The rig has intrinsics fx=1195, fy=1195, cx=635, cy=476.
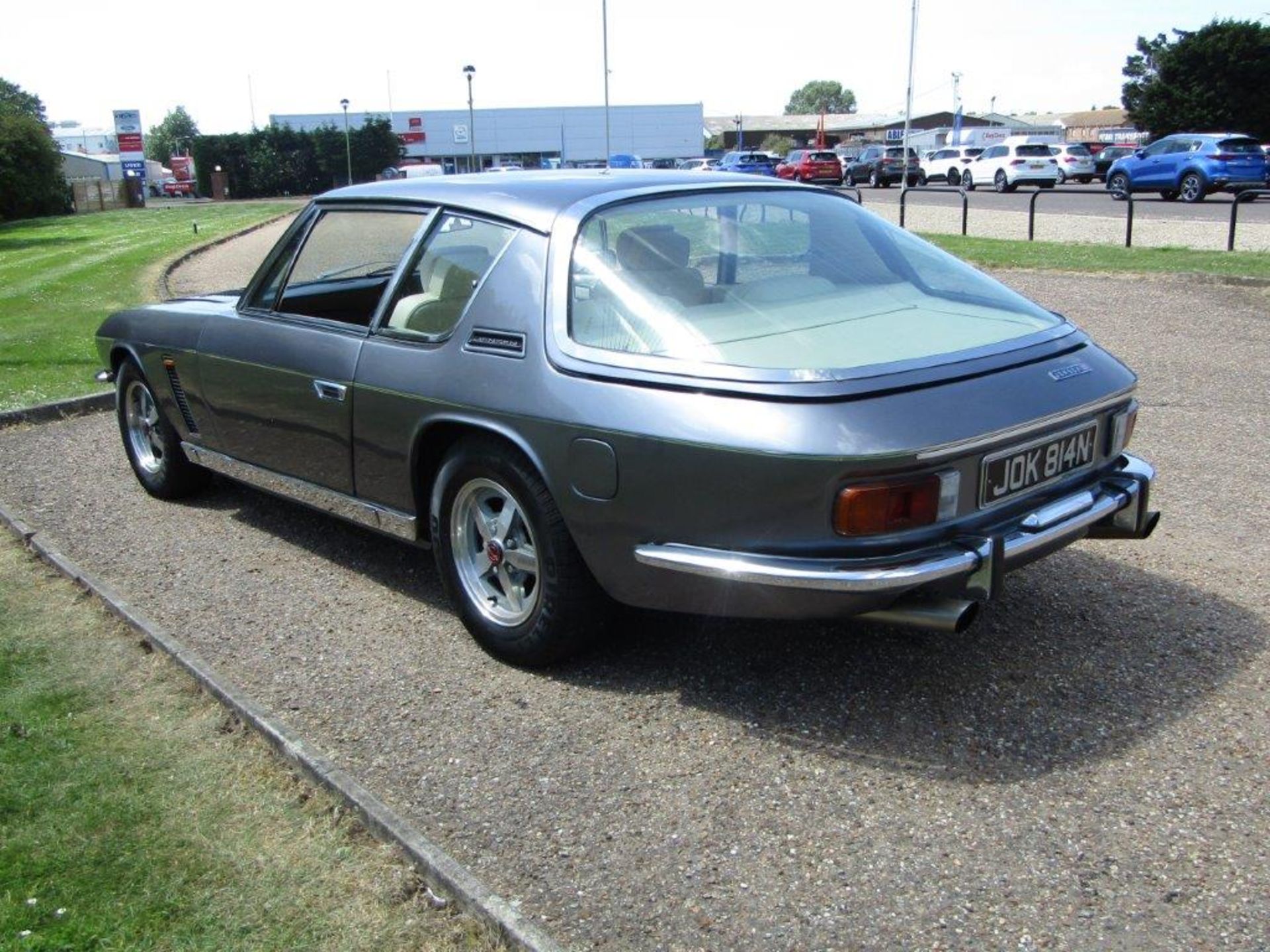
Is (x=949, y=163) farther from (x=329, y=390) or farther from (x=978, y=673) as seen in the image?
(x=978, y=673)

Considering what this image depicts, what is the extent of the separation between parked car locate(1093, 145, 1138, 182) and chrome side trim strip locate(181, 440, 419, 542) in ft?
124

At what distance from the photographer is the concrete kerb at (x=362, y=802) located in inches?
103

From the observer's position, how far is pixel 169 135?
459ft

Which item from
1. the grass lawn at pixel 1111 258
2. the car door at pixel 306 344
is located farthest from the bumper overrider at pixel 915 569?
the grass lawn at pixel 1111 258

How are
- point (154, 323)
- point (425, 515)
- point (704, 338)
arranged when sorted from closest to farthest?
1. point (704, 338)
2. point (425, 515)
3. point (154, 323)

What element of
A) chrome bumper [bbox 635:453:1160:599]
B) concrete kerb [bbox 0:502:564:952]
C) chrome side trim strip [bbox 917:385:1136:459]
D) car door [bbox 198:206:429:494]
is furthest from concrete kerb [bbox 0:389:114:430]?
chrome side trim strip [bbox 917:385:1136:459]

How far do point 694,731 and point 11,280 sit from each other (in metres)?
20.4

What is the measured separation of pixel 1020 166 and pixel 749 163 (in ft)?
47.5

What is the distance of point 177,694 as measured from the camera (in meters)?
3.96

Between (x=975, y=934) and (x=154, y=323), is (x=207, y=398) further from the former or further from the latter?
(x=975, y=934)

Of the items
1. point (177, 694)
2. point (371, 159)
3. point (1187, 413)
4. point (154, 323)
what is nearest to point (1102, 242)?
point (1187, 413)

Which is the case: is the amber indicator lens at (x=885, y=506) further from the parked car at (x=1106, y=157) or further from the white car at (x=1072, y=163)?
the parked car at (x=1106, y=157)

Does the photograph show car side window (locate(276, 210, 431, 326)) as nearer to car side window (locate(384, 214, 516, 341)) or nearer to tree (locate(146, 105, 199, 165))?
car side window (locate(384, 214, 516, 341))

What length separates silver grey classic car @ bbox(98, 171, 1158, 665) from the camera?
10.5 ft
